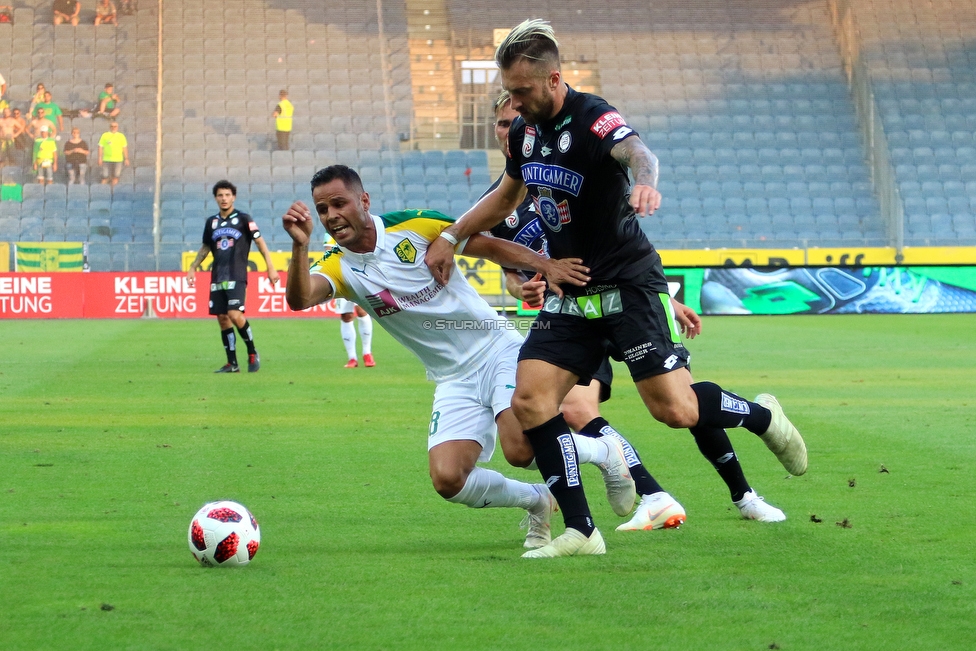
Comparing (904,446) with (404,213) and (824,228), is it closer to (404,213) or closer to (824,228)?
(404,213)

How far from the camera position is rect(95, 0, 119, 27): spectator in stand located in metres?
35.4

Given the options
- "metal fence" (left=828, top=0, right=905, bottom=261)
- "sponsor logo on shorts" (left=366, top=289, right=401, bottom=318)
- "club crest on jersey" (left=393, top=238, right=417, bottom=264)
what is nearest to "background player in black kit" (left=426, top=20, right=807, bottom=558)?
"club crest on jersey" (left=393, top=238, right=417, bottom=264)

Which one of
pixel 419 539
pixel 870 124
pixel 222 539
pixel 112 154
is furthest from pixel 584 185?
pixel 870 124

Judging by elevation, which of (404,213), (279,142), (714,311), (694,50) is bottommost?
(714,311)

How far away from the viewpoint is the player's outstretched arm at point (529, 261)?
16.7 ft

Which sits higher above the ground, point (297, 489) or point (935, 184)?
point (935, 184)

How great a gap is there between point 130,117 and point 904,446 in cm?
2892

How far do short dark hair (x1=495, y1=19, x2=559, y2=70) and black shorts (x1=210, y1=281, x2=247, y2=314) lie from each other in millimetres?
10224

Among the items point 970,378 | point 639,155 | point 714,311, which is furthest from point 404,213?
point 714,311

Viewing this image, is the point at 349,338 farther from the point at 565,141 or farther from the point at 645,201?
the point at 645,201

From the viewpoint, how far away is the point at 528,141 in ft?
16.8

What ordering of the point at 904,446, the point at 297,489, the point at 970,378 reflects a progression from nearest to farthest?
1. the point at 297,489
2. the point at 904,446
3. the point at 970,378

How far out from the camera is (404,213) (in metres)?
5.89

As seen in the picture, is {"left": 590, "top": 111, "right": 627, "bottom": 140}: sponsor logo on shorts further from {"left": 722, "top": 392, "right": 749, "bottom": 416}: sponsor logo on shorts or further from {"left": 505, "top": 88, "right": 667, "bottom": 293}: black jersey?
{"left": 722, "top": 392, "right": 749, "bottom": 416}: sponsor logo on shorts
